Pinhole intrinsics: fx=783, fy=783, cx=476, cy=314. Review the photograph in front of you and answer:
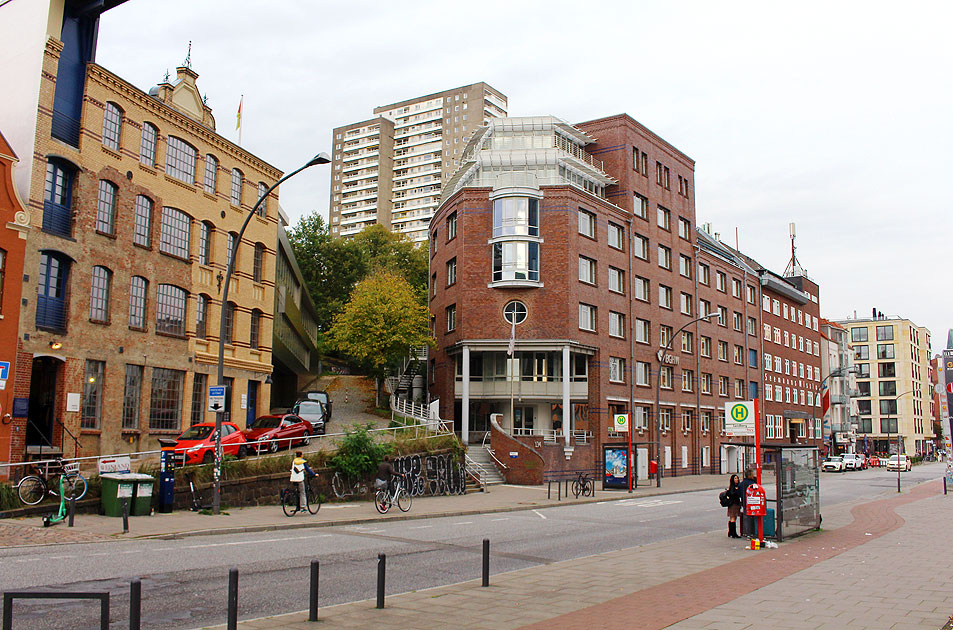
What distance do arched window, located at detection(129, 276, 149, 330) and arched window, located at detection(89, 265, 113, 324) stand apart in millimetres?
955

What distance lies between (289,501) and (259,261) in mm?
15749

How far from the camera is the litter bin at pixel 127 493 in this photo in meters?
19.4

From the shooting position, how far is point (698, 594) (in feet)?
35.3

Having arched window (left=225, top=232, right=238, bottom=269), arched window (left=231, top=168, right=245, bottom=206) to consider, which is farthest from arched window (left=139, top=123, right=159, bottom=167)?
arched window (left=225, top=232, right=238, bottom=269)

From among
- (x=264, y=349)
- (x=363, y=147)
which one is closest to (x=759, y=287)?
(x=264, y=349)

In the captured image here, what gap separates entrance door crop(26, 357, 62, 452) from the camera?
2377 cm

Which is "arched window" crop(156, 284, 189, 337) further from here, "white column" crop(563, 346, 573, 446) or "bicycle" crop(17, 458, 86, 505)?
"white column" crop(563, 346, 573, 446)

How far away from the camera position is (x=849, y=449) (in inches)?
3844

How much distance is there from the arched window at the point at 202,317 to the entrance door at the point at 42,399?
21.0 ft

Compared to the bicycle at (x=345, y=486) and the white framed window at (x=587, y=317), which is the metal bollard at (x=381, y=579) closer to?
the bicycle at (x=345, y=486)

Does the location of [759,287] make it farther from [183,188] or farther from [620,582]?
[620,582]

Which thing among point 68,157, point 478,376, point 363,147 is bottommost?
point 478,376

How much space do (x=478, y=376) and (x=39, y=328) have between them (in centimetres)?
2598

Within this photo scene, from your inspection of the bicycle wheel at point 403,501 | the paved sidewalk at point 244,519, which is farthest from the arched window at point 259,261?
the bicycle wheel at point 403,501
